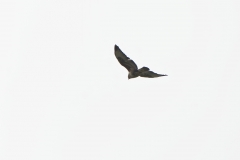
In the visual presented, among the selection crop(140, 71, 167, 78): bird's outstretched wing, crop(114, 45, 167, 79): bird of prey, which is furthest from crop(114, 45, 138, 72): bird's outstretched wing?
crop(140, 71, 167, 78): bird's outstretched wing

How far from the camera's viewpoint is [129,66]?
36.7 m

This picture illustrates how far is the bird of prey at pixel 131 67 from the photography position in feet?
120

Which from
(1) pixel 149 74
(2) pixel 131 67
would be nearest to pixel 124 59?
(2) pixel 131 67

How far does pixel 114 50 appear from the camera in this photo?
36531 millimetres

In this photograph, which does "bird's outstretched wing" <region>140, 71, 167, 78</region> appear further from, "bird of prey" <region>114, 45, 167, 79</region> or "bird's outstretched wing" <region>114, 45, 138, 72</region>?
"bird's outstretched wing" <region>114, 45, 138, 72</region>

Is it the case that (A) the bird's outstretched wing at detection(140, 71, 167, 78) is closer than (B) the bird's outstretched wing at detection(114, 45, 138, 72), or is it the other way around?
(B) the bird's outstretched wing at detection(114, 45, 138, 72)

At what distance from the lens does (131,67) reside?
121 feet

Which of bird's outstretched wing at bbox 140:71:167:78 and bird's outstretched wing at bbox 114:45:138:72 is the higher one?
bird's outstretched wing at bbox 114:45:138:72

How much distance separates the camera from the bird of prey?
120 feet

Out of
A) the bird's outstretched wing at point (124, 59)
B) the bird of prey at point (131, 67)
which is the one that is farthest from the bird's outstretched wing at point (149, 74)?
the bird's outstretched wing at point (124, 59)

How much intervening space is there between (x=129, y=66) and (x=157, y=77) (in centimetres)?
196

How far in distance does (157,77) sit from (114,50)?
3220 millimetres

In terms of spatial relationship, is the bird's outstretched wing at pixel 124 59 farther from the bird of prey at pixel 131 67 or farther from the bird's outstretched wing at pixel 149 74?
the bird's outstretched wing at pixel 149 74

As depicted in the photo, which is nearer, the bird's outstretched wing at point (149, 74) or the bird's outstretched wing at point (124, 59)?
the bird's outstretched wing at point (124, 59)
